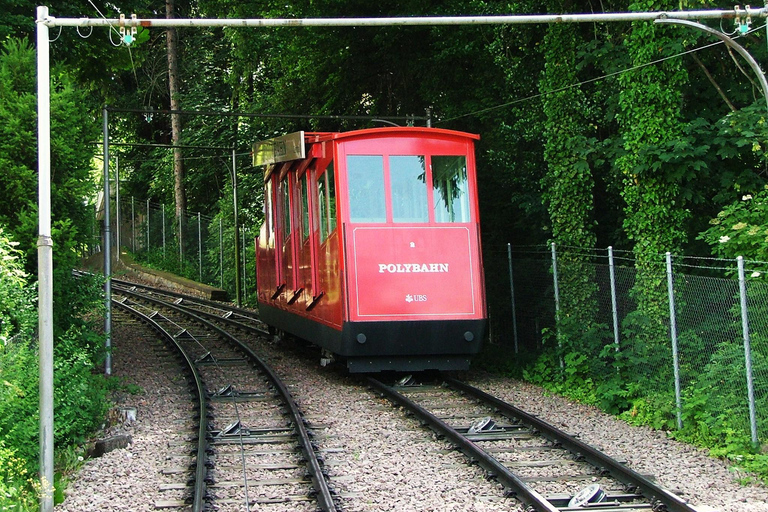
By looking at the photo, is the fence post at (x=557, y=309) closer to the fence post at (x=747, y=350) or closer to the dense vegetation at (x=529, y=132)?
the dense vegetation at (x=529, y=132)

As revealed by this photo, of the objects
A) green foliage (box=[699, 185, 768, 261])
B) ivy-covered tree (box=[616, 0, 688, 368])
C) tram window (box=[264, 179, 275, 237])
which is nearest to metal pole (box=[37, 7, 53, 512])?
green foliage (box=[699, 185, 768, 261])

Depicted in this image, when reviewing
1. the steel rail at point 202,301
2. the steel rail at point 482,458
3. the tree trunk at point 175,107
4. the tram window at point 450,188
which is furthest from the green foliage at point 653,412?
the tree trunk at point 175,107

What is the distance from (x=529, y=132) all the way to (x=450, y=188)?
15.9ft

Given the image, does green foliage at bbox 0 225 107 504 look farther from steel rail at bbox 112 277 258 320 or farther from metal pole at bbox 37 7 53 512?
steel rail at bbox 112 277 258 320

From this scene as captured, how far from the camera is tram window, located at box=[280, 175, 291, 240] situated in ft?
54.2

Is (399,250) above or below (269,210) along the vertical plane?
below

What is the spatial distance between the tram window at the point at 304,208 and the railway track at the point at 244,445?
227cm

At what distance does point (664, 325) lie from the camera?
12.5m

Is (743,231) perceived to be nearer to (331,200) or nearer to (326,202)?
(331,200)

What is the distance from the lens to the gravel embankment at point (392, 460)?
318 inches

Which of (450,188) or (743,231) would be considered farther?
(450,188)

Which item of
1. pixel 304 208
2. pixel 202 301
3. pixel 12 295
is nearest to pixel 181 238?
pixel 202 301

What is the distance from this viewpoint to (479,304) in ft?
44.9

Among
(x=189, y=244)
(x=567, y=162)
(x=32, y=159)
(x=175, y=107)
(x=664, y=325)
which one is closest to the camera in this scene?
(x=664, y=325)
